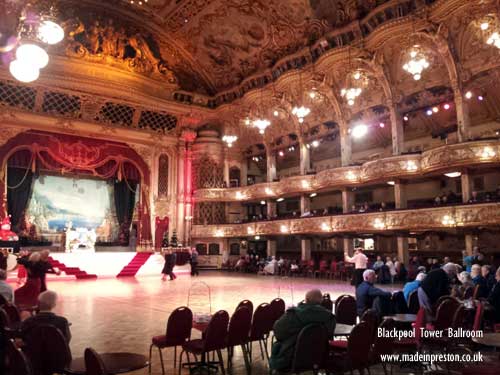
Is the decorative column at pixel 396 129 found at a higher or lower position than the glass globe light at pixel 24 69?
higher

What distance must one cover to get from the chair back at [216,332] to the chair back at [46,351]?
1.50 metres

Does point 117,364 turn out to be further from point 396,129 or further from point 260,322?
point 396,129

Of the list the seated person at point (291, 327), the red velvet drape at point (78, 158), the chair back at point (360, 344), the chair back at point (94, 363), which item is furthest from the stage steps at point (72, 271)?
the chair back at point (360, 344)

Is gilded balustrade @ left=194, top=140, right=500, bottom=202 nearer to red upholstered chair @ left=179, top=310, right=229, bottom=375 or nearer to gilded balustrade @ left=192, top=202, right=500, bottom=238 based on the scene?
gilded balustrade @ left=192, top=202, right=500, bottom=238

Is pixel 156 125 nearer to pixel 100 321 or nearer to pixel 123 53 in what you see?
pixel 123 53

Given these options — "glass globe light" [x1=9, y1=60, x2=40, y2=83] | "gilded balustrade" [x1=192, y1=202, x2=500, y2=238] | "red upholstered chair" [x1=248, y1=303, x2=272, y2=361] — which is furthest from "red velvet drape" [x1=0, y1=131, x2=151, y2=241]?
"red upholstered chair" [x1=248, y1=303, x2=272, y2=361]

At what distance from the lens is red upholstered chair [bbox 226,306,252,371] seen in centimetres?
488

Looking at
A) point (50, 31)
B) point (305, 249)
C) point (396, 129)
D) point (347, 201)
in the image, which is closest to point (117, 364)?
point (50, 31)

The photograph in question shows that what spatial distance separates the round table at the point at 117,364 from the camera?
3479mm

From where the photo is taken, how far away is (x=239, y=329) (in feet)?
16.4

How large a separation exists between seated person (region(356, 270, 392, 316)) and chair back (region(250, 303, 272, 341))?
4.83 ft

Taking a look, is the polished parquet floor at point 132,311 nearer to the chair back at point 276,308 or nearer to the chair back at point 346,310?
the chair back at point 276,308

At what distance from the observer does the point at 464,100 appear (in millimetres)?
16906

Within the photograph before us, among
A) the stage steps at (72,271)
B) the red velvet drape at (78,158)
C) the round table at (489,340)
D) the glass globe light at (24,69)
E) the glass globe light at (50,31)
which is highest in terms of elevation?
the red velvet drape at (78,158)
